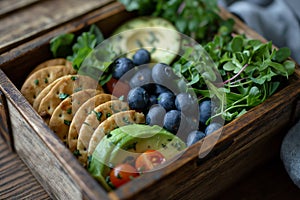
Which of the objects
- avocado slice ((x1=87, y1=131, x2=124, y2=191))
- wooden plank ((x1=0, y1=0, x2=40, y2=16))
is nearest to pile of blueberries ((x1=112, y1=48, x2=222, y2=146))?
avocado slice ((x1=87, y1=131, x2=124, y2=191))

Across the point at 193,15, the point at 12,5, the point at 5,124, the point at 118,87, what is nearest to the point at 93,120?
the point at 118,87

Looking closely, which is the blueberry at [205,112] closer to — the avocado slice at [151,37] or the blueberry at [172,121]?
the blueberry at [172,121]

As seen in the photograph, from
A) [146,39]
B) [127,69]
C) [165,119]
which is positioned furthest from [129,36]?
[165,119]

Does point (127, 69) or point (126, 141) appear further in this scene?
point (127, 69)

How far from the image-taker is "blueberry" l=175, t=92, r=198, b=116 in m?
0.99

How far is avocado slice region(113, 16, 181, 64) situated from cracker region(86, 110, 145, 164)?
242 mm

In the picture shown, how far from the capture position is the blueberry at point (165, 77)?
1.05m

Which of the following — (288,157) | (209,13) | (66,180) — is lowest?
(288,157)

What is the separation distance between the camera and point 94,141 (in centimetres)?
93

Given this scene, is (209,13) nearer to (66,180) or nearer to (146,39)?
(146,39)

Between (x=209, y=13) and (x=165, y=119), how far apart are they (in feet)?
1.33

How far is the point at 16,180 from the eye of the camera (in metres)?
1.08

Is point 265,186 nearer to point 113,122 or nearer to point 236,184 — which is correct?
point 236,184

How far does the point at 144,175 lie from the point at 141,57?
40 cm
